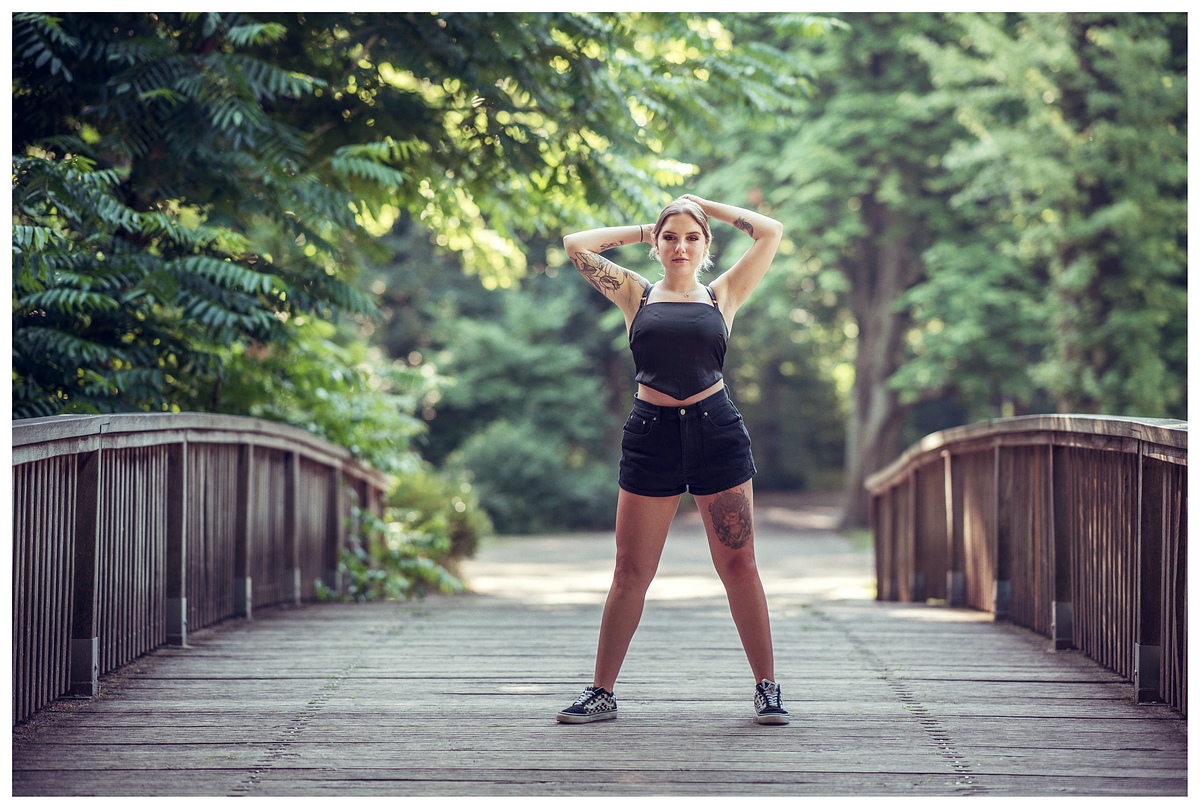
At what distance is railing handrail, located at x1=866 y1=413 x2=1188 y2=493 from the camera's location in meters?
3.74

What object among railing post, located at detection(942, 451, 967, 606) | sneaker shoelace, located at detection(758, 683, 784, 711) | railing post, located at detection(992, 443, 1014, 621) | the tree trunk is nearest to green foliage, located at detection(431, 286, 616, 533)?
the tree trunk

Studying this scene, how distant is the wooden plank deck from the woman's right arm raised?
4.66 ft

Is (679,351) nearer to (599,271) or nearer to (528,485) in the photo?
(599,271)

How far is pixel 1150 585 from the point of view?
4039mm

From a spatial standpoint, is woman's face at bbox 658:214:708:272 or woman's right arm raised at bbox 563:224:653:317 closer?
woman's face at bbox 658:214:708:272

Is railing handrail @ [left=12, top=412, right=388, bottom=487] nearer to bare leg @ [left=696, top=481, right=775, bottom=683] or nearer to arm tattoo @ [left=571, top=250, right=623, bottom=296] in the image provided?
arm tattoo @ [left=571, top=250, right=623, bottom=296]

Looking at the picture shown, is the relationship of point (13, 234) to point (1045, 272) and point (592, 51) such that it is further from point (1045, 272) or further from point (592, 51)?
point (1045, 272)

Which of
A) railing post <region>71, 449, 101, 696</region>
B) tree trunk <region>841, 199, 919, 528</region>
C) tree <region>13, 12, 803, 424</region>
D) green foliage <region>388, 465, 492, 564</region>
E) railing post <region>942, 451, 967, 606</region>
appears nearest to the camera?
railing post <region>71, 449, 101, 696</region>

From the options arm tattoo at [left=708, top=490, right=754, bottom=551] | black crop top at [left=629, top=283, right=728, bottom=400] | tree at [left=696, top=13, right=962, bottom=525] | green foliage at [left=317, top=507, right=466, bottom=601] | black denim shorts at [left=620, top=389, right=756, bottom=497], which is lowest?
green foliage at [left=317, top=507, right=466, bottom=601]

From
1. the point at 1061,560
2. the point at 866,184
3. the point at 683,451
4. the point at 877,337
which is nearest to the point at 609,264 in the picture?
the point at 683,451

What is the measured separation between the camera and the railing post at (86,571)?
13.6 ft

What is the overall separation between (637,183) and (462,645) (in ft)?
14.5

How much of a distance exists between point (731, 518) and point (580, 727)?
0.83m

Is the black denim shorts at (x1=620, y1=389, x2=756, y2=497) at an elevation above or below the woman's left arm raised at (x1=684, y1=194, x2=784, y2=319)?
below
